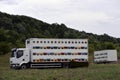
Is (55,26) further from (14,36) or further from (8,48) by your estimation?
(8,48)

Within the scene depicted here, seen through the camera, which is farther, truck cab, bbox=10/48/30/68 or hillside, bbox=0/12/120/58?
hillside, bbox=0/12/120/58

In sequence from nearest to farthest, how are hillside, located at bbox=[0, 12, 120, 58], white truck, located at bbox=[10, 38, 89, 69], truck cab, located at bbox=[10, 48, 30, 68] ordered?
truck cab, located at bbox=[10, 48, 30, 68], white truck, located at bbox=[10, 38, 89, 69], hillside, located at bbox=[0, 12, 120, 58]

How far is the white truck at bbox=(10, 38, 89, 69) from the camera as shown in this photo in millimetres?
Result: 42312

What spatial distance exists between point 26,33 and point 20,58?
66.2 m

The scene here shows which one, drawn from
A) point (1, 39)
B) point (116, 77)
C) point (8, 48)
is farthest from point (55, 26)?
point (116, 77)

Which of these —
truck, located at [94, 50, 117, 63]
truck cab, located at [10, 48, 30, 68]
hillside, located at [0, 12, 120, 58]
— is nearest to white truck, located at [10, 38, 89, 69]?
truck cab, located at [10, 48, 30, 68]

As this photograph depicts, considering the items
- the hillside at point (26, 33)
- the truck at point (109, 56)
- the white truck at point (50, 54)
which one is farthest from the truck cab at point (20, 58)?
the truck at point (109, 56)

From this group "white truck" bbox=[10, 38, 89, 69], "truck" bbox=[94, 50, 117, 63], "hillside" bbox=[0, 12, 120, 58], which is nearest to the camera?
"white truck" bbox=[10, 38, 89, 69]

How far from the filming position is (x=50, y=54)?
4344cm

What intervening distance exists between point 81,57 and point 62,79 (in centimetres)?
2147

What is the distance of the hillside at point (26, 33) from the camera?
82.7 m

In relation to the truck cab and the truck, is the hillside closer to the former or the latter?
the truck

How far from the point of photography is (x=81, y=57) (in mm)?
44500

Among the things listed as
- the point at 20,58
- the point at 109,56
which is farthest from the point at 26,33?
the point at 20,58
